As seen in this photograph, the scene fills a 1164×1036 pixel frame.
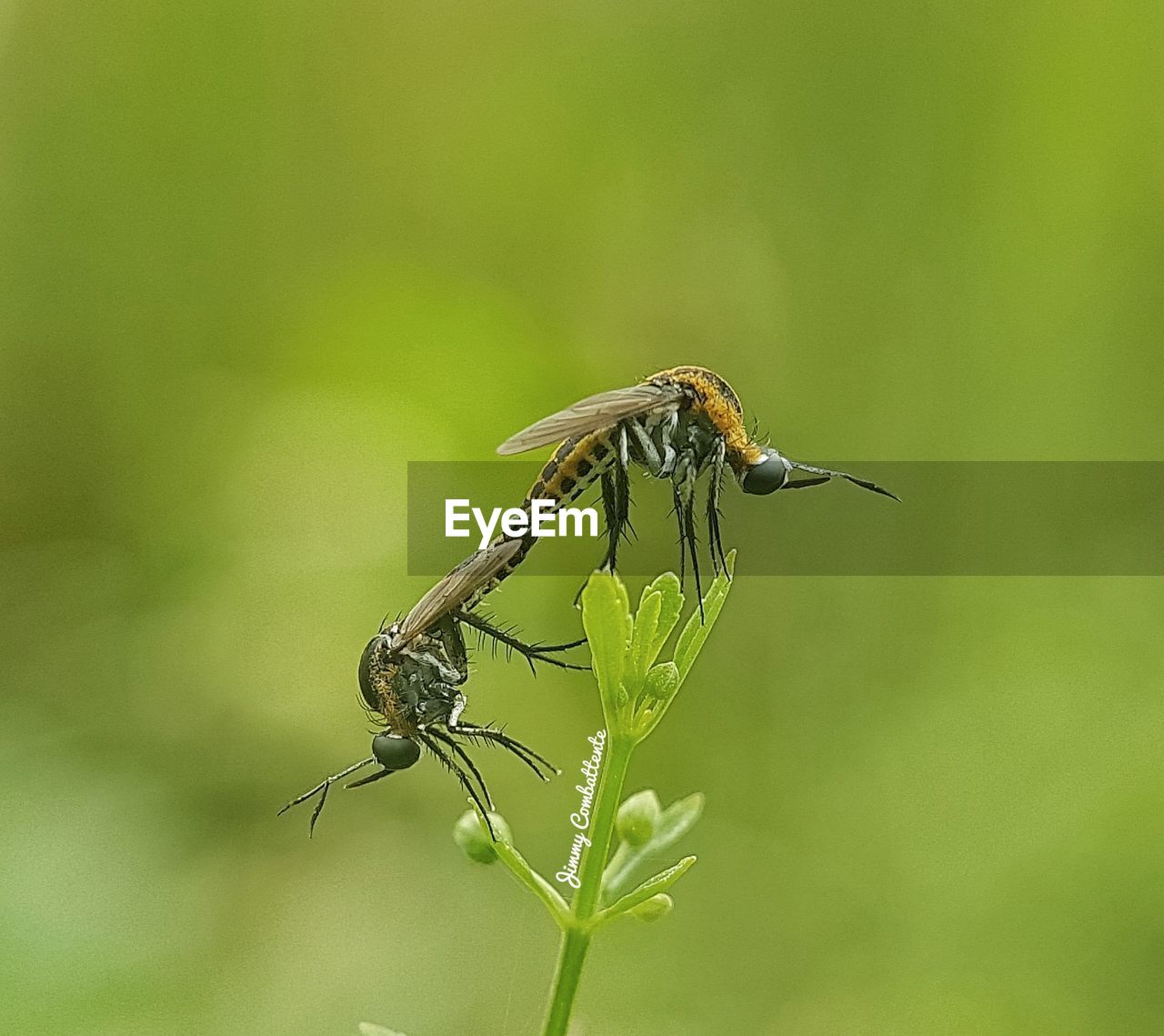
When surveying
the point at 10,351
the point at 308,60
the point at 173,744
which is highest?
the point at 308,60

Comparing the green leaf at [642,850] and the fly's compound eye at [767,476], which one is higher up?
the fly's compound eye at [767,476]

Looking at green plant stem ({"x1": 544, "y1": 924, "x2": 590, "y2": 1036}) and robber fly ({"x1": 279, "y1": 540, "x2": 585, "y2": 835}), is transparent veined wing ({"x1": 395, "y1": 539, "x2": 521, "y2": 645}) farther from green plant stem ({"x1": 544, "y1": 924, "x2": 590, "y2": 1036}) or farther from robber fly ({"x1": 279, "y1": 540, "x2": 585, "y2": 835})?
green plant stem ({"x1": 544, "y1": 924, "x2": 590, "y2": 1036})

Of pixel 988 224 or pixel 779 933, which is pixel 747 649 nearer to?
pixel 779 933

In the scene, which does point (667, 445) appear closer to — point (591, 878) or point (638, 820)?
point (638, 820)

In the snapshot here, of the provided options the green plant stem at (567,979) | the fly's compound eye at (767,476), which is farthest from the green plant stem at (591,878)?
the fly's compound eye at (767,476)

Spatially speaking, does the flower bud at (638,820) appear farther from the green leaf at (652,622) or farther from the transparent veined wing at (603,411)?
the transparent veined wing at (603,411)

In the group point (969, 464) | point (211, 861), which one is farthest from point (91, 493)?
point (969, 464)

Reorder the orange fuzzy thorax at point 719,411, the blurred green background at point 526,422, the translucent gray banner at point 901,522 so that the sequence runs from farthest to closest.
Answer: the translucent gray banner at point 901,522
the blurred green background at point 526,422
the orange fuzzy thorax at point 719,411
